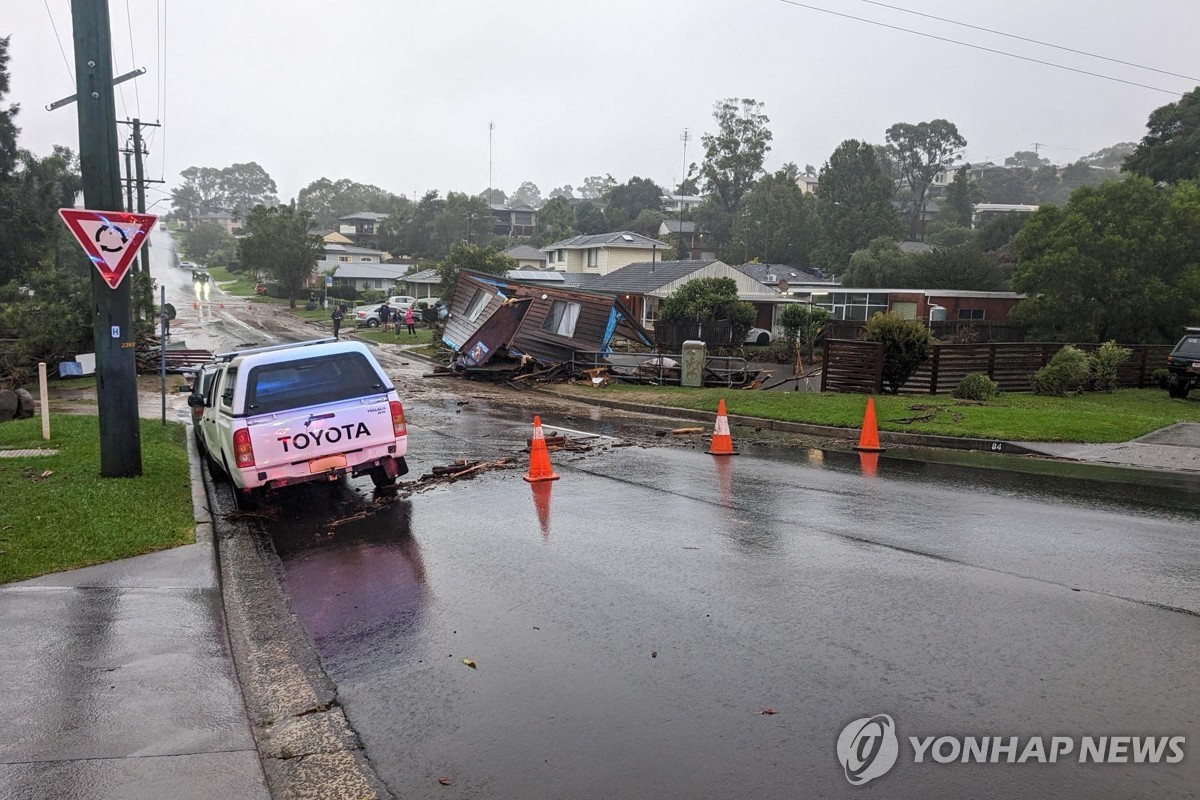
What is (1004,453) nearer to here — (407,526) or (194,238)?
(407,526)

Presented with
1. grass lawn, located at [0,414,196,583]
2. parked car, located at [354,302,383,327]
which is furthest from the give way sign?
parked car, located at [354,302,383,327]

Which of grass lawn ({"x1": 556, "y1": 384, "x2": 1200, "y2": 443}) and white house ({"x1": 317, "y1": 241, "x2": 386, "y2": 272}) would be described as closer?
grass lawn ({"x1": 556, "y1": 384, "x2": 1200, "y2": 443})

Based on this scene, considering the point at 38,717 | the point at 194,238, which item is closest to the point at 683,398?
the point at 38,717

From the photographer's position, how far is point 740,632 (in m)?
6.20

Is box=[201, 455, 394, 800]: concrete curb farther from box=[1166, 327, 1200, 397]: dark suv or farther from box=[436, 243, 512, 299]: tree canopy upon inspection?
box=[436, 243, 512, 299]: tree canopy

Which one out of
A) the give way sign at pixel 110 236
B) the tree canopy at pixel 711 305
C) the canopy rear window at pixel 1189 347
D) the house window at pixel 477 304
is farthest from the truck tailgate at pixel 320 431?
the tree canopy at pixel 711 305

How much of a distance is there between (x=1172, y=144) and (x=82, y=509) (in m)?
49.1

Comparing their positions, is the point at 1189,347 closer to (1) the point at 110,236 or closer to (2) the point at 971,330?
(2) the point at 971,330

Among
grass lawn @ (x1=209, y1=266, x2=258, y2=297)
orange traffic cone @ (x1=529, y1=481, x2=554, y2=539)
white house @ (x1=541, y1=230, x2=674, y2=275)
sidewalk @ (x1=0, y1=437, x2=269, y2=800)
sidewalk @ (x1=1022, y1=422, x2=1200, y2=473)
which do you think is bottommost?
sidewalk @ (x1=1022, y1=422, x2=1200, y2=473)

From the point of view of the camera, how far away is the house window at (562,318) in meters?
27.3

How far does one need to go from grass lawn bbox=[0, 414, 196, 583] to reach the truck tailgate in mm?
1117

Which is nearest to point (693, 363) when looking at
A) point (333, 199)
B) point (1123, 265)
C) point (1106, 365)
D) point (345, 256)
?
point (1106, 365)

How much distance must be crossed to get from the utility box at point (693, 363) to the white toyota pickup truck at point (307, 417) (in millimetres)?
13860

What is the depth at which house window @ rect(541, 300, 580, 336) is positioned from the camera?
2731cm
